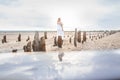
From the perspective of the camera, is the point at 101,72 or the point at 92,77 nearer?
the point at 92,77

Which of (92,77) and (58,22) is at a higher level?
(58,22)

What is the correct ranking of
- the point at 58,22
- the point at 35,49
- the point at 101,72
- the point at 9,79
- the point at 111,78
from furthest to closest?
the point at 58,22, the point at 35,49, the point at 101,72, the point at 9,79, the point at 111,78

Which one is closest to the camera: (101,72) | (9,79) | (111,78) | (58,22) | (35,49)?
(111,78)

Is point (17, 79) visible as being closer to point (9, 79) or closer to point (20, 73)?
point (9, 79)

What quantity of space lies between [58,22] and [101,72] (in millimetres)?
12544

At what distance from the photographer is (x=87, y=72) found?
7227mm

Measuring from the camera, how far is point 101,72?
7.21m

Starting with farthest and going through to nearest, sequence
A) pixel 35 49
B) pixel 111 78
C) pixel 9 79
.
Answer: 1. pixel 35 49
2. pixel 9 79
3. pixel 111 78

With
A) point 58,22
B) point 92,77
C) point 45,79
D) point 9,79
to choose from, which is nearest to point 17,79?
point 9,79

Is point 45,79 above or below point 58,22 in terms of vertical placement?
below

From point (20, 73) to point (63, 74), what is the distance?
4.57 ft

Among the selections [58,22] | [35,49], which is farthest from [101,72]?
[58,22]

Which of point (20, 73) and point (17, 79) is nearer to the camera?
point (17, 79)

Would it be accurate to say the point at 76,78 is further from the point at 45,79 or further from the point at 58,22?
the point at 58,22
